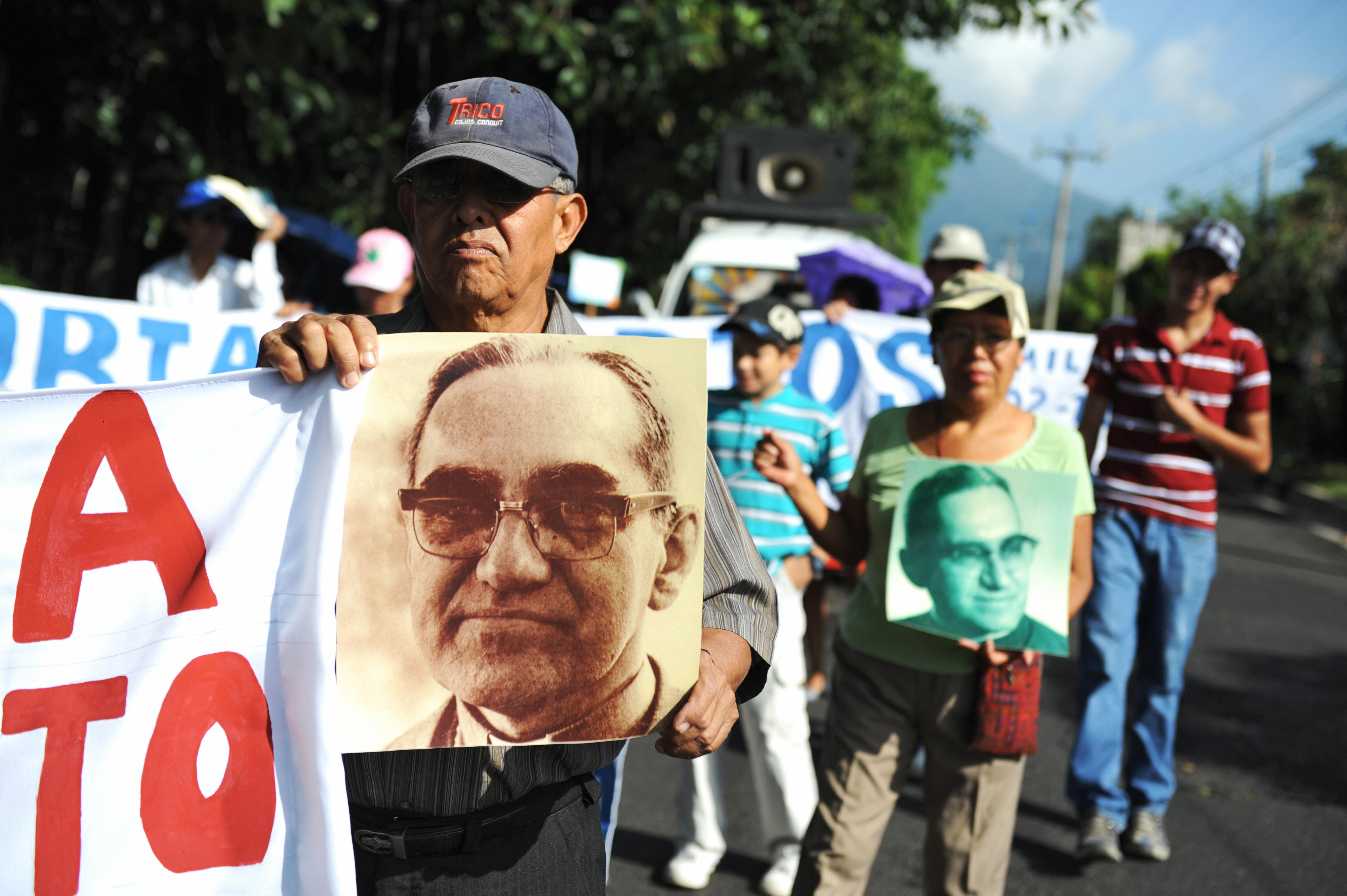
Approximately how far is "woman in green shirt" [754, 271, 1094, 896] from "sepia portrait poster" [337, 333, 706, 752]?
95 centimetres

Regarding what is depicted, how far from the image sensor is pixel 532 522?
1.49 metres

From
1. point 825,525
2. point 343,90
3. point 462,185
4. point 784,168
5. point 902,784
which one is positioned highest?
point 343,90

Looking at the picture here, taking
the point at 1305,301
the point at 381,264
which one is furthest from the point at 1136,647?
the point at 1305,301

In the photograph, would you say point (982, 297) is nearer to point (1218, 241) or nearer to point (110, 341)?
point (1218, 241)

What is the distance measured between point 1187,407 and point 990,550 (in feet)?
5.32

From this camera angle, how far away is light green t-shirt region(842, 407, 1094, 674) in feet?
8.57

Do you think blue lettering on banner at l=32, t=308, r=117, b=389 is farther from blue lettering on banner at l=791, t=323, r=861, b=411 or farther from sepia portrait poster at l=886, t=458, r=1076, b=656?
sepia portrait poster at l=886, t=458, r=1076, b=656

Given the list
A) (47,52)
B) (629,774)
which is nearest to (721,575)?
(629,774)

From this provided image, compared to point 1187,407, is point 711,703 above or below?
below

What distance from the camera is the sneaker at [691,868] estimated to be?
3.58 meters

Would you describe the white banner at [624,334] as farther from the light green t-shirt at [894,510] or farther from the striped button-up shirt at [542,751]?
the striped button-up shirt at [542,751]

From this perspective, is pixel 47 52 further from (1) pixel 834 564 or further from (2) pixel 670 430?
(2) pixel 670 430

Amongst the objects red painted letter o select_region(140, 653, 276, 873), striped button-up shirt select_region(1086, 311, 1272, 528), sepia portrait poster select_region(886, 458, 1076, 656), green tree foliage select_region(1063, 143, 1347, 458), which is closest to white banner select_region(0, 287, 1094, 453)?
striped button-up shirt select_region(1086, 311, 1272, 528)

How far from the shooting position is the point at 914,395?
5.36m
